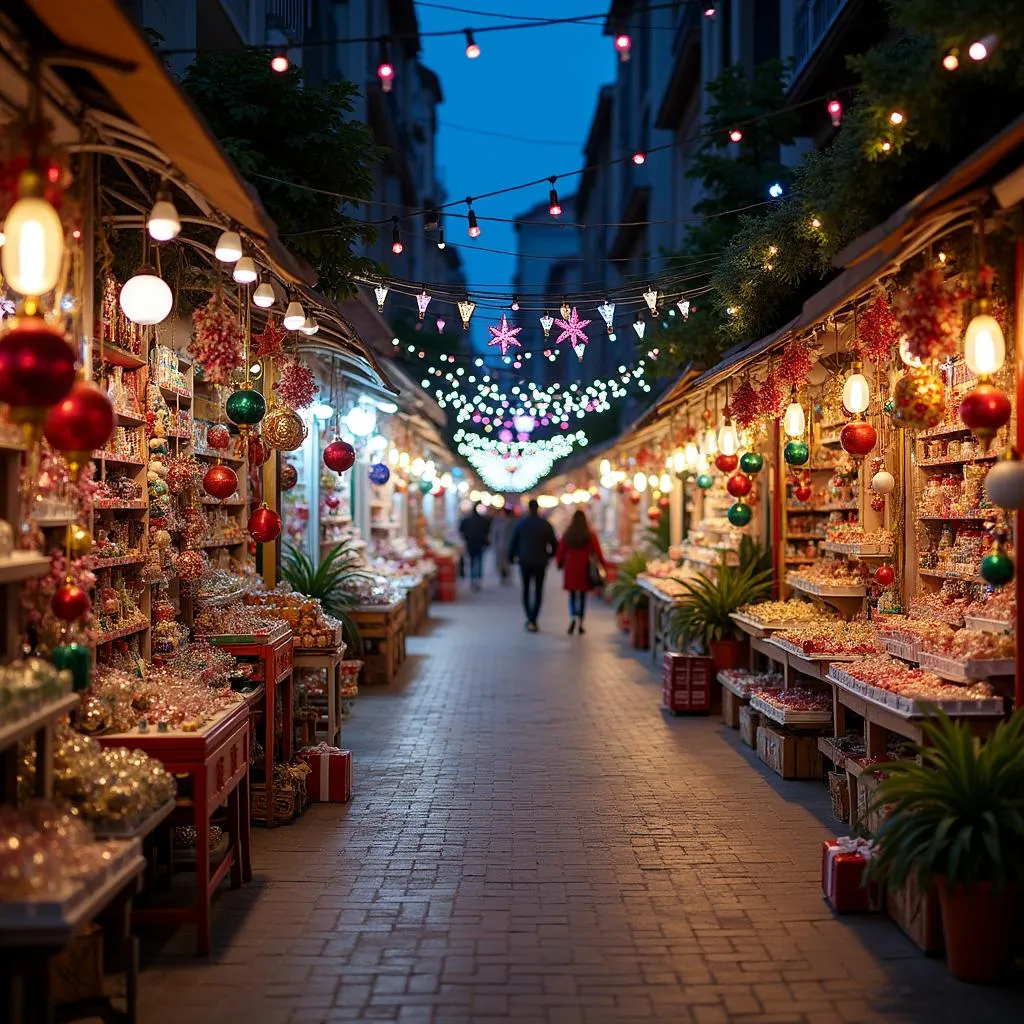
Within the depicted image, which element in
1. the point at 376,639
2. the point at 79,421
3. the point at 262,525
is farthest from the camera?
the point at 376,639

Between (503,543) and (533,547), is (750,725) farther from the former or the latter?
(503,543)

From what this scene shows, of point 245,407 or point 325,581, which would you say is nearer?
point 245,407

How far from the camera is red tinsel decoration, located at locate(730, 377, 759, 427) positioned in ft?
32.9

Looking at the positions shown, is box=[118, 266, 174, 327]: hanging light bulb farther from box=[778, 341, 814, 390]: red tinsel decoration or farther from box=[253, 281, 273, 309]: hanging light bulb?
box=[778, 341, 814, 390]: red tinsel decoration

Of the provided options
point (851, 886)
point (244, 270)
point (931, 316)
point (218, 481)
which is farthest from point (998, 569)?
point (218, 481)

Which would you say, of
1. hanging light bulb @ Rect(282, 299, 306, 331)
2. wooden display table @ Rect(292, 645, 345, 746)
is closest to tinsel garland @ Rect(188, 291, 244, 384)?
hanging light bulb @ Rect(282, 299, 306, 331)

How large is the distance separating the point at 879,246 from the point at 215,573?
5580mm

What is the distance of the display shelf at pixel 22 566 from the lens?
14.4 ft

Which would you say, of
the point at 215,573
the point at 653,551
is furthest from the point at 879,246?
the point at 653,551

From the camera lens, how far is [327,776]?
8195 mm

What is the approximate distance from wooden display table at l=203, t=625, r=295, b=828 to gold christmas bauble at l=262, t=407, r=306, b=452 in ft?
5.00

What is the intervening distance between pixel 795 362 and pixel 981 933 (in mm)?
5099

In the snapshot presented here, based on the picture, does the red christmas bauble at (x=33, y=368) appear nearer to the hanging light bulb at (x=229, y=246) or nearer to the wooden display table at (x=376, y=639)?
the hanging light bulb at (x=229, y=246)

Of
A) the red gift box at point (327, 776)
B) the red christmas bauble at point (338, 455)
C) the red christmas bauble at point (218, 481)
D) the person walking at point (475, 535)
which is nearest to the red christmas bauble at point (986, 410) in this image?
the red gift box at point (327, 776)
